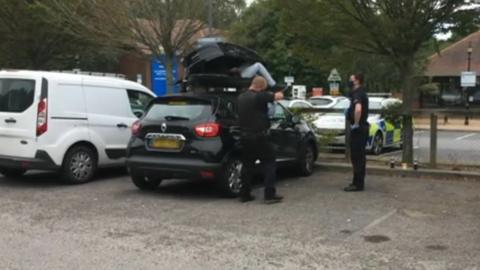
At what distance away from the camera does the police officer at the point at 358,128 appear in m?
9.80

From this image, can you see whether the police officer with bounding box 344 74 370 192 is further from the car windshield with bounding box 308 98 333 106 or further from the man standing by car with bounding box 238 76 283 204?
the car windshield with bounding box 308 98 333 106

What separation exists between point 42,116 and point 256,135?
345cm

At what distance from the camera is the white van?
1000cm

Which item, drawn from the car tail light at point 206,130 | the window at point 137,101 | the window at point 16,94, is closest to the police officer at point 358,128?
the car tail light at point 206,130

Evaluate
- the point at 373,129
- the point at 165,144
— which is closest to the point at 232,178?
the point at 165,144

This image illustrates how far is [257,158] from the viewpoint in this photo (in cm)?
909

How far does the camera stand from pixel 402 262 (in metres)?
6.06

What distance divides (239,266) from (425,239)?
86.6 inches

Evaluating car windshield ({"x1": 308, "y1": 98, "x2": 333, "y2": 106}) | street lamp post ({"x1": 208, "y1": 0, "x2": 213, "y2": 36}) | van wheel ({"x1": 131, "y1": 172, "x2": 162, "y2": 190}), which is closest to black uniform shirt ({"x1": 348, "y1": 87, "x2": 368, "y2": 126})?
van wheel ({"x1": 131, "y1": 172, "x2": 162, "y2": 190})

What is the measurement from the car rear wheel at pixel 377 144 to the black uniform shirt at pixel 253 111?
25.5 feet

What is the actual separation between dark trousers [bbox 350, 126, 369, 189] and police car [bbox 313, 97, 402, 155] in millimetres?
2757

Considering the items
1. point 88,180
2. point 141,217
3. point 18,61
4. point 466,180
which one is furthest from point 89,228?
point 18,61

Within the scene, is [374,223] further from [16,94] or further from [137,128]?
[16,94]

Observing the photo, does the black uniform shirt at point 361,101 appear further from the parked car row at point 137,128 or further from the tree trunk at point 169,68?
the tree trunk at point 169,68
